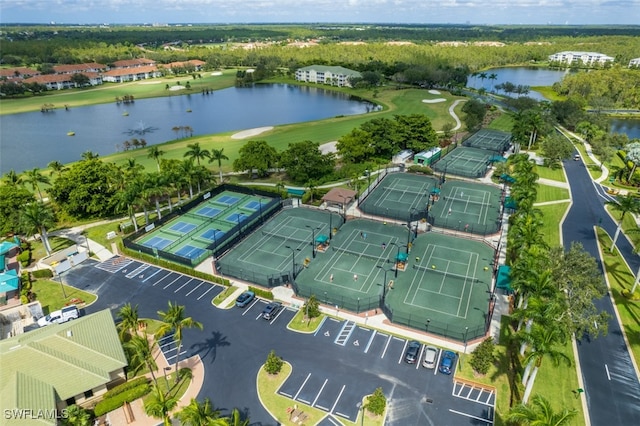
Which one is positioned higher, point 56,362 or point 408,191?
point 56,362

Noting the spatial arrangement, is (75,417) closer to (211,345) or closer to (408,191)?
(211,345)

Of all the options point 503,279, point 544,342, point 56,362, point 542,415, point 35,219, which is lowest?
point 503,279

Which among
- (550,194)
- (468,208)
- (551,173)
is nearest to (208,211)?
(468,208)

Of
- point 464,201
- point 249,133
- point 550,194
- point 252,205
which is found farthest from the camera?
point 249,133

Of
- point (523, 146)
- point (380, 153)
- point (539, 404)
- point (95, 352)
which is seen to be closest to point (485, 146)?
point (523, 146)

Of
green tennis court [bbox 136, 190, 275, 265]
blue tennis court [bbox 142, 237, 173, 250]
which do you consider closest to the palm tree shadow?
green tennis court [bbox 136, 190, 275, 265]

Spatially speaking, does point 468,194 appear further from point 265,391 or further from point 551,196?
point 265,391

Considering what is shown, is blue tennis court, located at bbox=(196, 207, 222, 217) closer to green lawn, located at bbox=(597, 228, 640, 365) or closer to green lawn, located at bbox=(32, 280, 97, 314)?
green lawn, located at bbox=(32, 280, 97, 314)

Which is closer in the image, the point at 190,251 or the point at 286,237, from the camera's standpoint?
the point at 190,251
